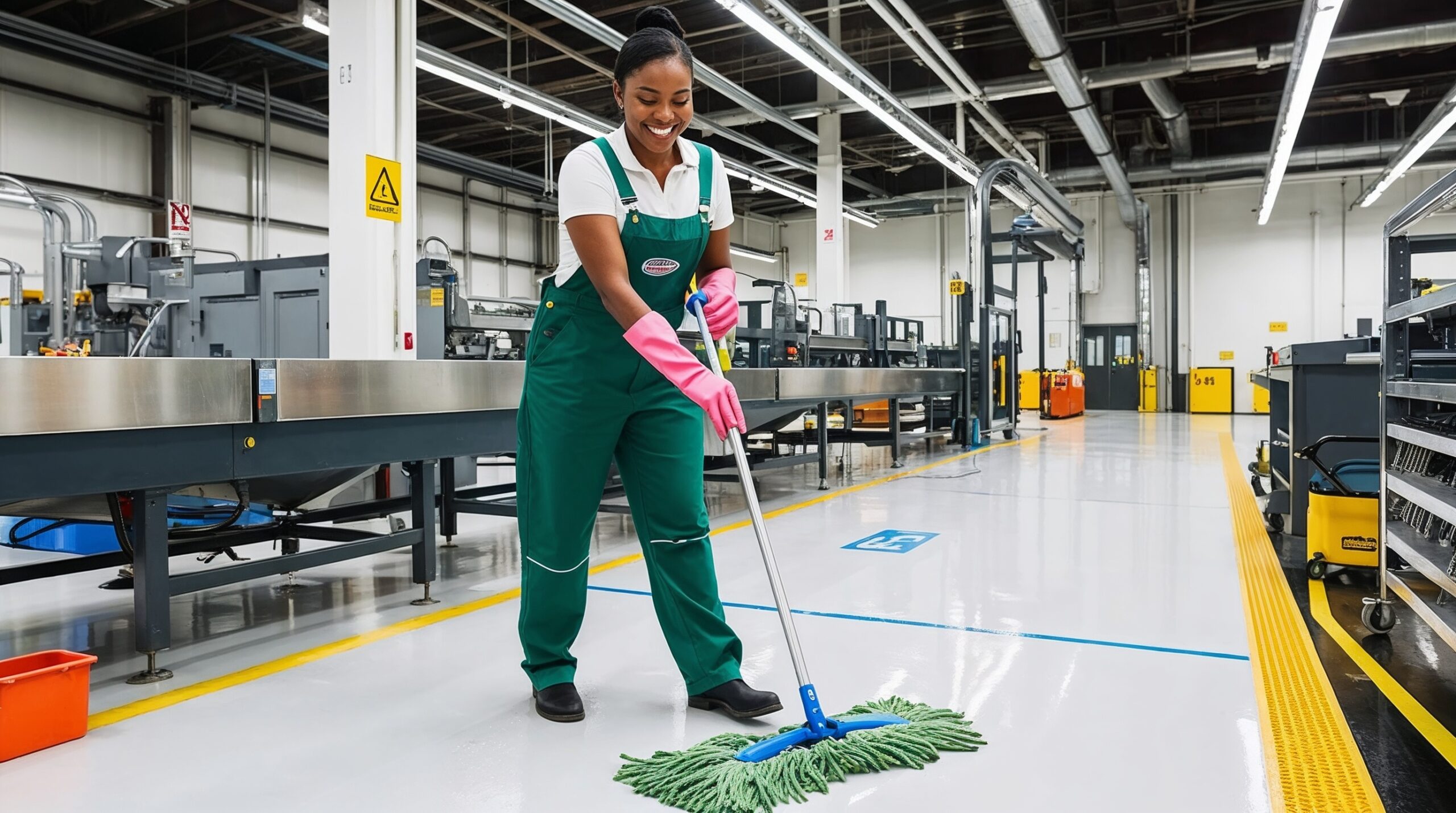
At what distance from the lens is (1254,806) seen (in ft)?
5.30

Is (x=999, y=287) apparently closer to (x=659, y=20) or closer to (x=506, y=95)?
(x=506, y=95)

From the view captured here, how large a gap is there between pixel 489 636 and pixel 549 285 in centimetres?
122

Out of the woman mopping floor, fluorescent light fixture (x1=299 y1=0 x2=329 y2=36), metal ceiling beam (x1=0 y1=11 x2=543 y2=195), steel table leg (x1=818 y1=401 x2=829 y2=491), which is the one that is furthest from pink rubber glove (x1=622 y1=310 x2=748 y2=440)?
metal ceiling beam (x1=0 y1=11 x2=543 y2=195)

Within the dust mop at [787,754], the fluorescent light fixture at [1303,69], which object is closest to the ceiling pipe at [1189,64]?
the fluorescent light fixture at [1303,69]

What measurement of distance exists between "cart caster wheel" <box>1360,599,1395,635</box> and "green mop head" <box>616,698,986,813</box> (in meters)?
1.60

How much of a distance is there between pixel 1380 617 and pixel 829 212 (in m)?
10.5

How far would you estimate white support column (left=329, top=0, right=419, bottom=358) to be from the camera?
5.36 m

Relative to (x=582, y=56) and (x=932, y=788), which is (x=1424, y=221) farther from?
(x=932, y=788)

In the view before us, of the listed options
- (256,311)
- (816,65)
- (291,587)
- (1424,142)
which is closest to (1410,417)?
(291,587)

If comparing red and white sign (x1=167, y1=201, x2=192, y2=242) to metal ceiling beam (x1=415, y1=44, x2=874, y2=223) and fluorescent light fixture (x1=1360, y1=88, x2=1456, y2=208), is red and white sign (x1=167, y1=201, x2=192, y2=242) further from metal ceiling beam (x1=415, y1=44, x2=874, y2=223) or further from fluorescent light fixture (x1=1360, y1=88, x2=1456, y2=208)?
fluorescent light fixture (x1=1360, y1=88, x2=1456, y2=208)

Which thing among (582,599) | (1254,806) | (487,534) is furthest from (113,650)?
(1254,806)

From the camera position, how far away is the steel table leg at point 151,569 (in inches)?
90.7

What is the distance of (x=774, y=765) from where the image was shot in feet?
5.57

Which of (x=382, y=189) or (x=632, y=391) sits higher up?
(x=382, y=189)
